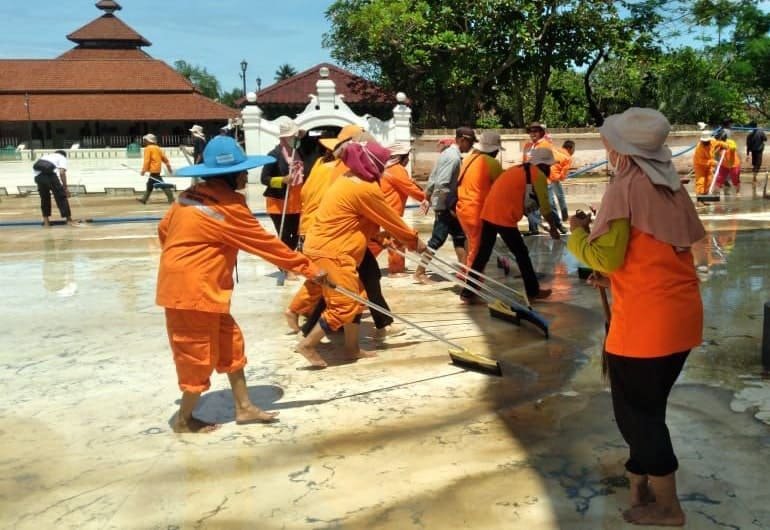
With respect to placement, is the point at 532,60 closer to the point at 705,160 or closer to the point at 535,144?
the point at 705,160

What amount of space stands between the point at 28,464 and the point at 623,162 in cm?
320

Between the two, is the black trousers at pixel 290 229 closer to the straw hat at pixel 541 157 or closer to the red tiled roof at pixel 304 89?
the straw hat at pixel 541 157

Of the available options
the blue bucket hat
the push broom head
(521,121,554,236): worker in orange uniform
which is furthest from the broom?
(521,121,554,236): worker in orange uniform

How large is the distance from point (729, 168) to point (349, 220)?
543 inches

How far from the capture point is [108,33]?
42750 millimetres

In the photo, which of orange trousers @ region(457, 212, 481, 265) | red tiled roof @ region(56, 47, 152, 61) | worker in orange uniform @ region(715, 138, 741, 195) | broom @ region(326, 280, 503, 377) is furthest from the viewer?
red tiled roof @ region(56, 47, 152, 61)

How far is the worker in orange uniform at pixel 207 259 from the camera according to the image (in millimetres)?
3979

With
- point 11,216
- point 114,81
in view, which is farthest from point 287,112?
point 11,216

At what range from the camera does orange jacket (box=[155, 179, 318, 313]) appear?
3961 mm

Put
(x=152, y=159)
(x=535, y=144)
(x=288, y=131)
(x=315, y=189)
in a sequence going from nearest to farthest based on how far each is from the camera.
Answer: (x=315, y=189) < (x=288, y=131) < (x=535, y=144) < (x=152, y=159)

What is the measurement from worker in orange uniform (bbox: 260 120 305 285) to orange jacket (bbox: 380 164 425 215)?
947mm

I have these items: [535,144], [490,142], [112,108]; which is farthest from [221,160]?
[112,108]

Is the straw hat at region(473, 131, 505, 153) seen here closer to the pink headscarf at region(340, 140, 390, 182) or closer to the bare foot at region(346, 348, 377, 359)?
the pink headscarf at region(340, 140, 390, 182)

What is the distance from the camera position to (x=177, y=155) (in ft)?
95.0
